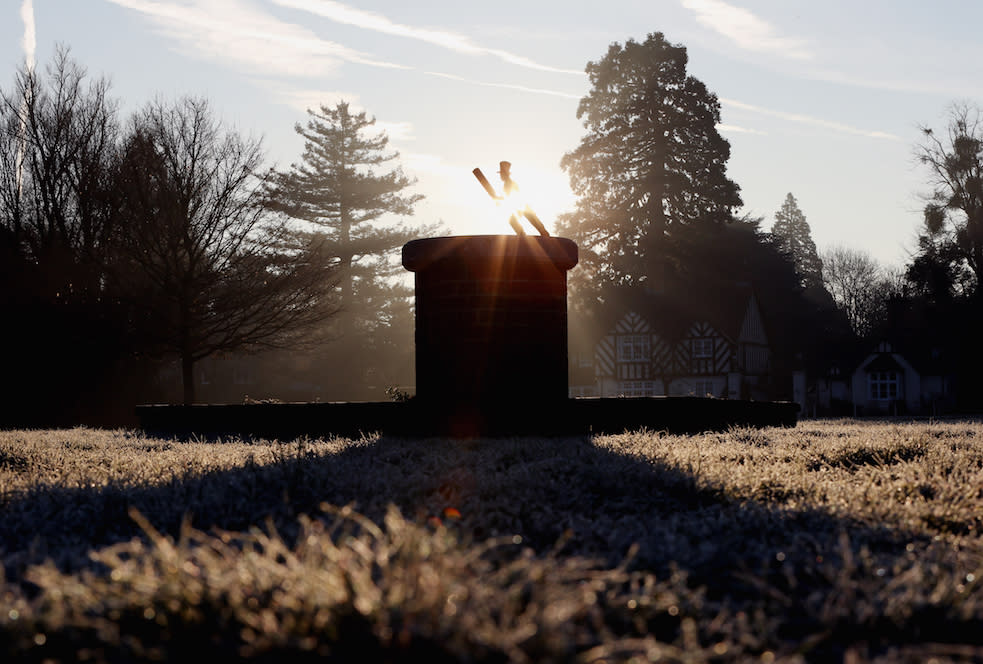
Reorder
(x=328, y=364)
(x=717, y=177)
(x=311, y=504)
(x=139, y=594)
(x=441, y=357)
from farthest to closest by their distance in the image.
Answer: (x=328, y=364) → (x=717, y=177) → (x=441, y=357) → (x=311, y=504) → (x=139, y=594)

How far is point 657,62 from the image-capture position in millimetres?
46344

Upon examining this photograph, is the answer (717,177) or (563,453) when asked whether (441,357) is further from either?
(717,177)

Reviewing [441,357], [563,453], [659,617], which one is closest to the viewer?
[659,617]

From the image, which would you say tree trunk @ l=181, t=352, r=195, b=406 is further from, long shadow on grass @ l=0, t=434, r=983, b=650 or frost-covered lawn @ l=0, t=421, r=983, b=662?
long shadow on grass @ l=0, t=434, r=983, b=650

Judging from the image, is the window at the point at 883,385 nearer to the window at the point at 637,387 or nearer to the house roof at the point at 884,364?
the house roof at the point at 884,364

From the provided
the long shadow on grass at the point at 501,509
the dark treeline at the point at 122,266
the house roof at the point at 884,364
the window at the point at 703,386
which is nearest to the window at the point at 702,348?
the window at the point at 703,386

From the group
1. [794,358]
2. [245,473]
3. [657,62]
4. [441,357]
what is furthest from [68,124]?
[794,358]

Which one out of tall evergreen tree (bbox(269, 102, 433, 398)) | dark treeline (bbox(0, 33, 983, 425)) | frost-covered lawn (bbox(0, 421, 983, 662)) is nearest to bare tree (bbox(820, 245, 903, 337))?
dark treeline (bbox(0, 33, 983, 425))

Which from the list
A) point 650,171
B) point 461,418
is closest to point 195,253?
point 461,418

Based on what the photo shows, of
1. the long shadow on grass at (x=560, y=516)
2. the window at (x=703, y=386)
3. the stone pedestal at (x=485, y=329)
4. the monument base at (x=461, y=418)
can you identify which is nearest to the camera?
the long shadow on grass at (x=560, y=516)

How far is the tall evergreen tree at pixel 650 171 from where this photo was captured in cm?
4588

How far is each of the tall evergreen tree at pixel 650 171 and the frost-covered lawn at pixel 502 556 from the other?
4002 cm

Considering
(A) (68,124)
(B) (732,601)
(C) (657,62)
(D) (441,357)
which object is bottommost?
(B) (732,601)

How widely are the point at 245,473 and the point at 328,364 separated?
A: 149 feet
